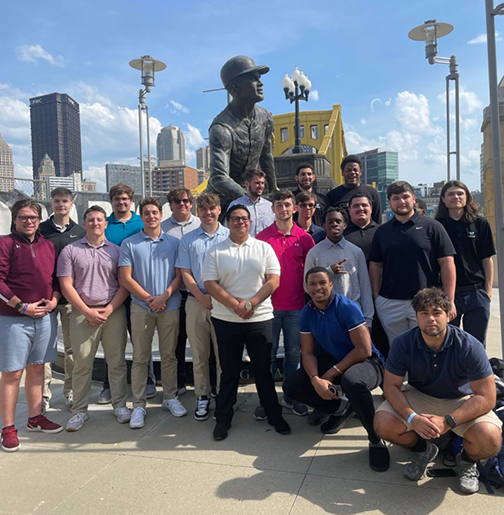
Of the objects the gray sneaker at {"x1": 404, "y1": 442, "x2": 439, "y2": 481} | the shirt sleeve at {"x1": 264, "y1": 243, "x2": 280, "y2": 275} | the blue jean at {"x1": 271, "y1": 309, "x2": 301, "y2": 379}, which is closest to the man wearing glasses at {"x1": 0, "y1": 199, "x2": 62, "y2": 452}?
the shirt sleeve at {"x1": 264, "y1": 243, "x2": 280, "y2": 275}

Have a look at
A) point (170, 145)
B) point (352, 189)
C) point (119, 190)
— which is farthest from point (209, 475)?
point (170, 145)

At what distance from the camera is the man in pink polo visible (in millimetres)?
3830

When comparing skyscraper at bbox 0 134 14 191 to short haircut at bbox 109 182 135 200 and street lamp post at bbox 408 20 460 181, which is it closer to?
street lamp post at bbox 408 20 460 181

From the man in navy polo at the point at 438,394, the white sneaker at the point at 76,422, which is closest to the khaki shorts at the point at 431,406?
the man in navy polo at the point at 438,394

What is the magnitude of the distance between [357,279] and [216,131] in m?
2.60

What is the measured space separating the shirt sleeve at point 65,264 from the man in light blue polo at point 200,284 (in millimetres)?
874

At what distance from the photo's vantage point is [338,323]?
11.0ft

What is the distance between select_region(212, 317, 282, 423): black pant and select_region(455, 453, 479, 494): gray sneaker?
4.48ft

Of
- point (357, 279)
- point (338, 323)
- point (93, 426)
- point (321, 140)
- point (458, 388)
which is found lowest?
point (93, 426)

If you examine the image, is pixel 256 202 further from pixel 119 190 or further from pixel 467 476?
pixel 467 476

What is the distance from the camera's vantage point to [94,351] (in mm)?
3844

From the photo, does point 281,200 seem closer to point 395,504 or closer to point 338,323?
point 338,323

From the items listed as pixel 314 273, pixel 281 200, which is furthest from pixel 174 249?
pixel 314 273

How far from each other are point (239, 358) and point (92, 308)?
4.28 ft
